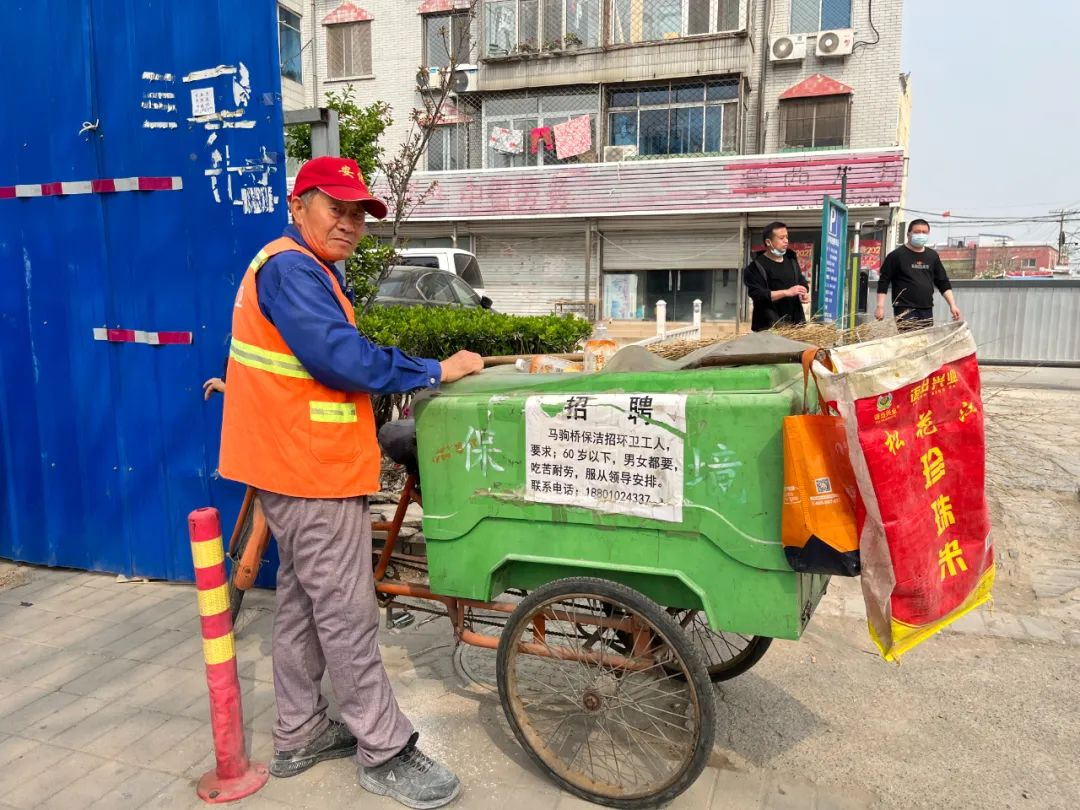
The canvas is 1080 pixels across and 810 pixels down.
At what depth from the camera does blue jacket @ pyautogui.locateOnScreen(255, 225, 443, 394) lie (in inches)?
91.4

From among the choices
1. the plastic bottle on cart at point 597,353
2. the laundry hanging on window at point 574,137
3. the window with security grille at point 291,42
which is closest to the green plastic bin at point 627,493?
the plastic bottle on cart at point 597,353

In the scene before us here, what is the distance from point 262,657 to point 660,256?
18225mm

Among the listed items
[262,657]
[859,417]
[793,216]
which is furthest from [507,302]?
[859,417]

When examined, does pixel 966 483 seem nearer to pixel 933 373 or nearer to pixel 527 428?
pixel 933 373

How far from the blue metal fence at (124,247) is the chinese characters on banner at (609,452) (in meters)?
2.13

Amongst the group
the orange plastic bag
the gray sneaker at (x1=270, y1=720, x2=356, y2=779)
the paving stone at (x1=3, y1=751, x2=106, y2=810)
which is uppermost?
the orange plastic bag

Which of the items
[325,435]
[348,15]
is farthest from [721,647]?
[348,15]

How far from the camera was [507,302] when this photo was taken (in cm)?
2234

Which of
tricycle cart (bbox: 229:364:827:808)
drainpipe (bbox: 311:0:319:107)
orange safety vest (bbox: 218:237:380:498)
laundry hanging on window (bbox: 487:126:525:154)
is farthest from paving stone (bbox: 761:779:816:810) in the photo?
drainpipe (bbox: 311:0:319:107)

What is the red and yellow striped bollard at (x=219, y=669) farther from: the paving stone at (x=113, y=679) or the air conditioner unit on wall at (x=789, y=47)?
the air conditioner unit on wall at (x=789, y=47)

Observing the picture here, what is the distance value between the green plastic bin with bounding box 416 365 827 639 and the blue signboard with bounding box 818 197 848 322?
569 centimetres

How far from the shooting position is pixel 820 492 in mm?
2061

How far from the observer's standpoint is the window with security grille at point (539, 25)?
20734 mm

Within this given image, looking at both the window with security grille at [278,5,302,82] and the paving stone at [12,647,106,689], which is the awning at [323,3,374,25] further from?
the paving stone at [12,647,106,689]
